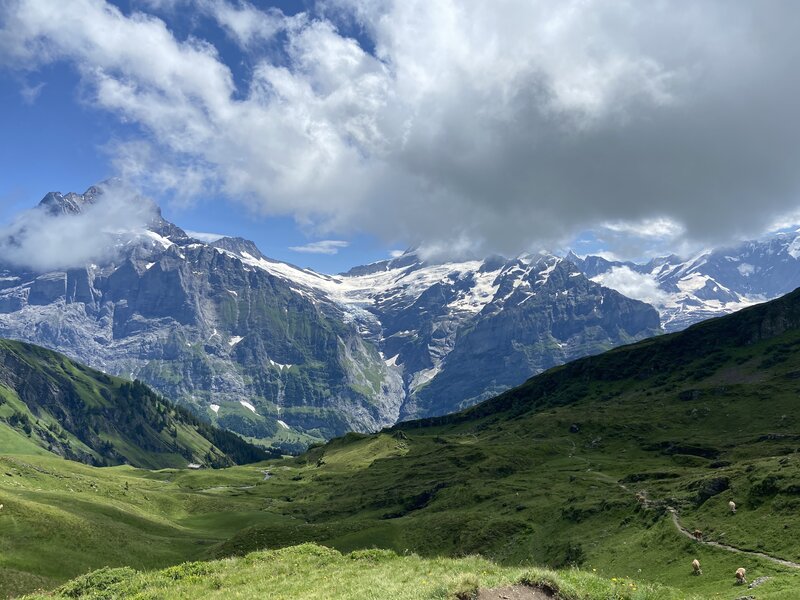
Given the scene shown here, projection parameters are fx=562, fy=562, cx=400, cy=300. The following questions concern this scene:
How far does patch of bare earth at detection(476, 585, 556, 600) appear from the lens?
24.9 m

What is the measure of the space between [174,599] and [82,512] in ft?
300

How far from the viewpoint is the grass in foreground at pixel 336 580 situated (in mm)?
26109

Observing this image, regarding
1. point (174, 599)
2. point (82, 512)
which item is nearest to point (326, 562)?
point (174, 599)

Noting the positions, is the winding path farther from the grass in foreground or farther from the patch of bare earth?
the patch of bare earth

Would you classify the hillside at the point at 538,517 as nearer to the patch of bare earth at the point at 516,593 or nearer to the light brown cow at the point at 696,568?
the light brown cow at the point at 696,568

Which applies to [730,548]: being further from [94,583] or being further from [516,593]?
[94,583]

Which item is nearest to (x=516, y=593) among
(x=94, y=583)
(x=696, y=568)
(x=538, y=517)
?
(x=94, y=583)

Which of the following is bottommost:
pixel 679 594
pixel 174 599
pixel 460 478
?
pixel 460 478

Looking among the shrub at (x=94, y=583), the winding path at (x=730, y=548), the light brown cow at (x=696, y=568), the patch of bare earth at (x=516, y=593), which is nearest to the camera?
the patch of bare earth at (x=516, y=593)

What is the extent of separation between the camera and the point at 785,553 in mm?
51188

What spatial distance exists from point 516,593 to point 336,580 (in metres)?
11.2

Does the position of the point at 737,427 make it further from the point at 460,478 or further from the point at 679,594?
the point at 679,594

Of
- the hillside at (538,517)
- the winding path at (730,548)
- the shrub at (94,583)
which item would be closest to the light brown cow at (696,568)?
the hillside at (538,517)

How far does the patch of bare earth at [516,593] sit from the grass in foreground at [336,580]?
34 cm
